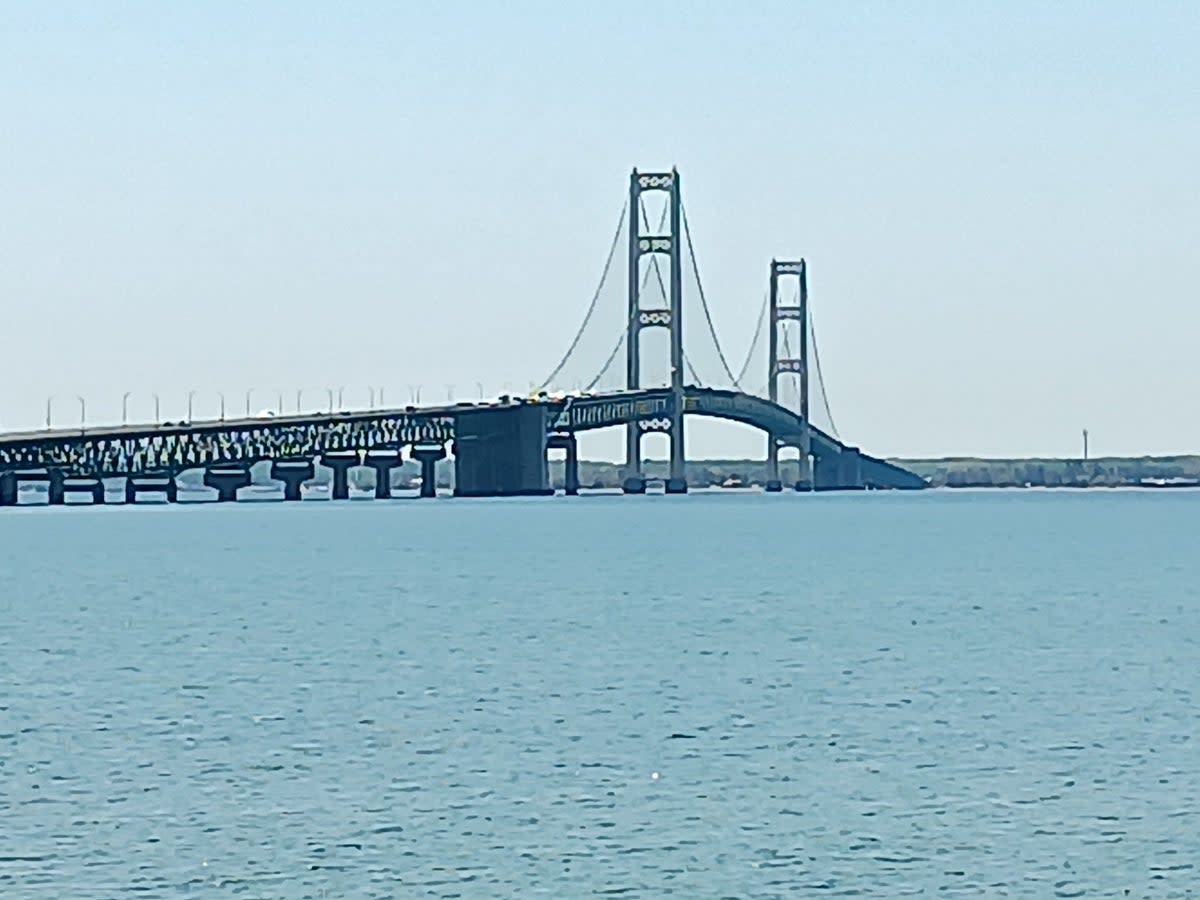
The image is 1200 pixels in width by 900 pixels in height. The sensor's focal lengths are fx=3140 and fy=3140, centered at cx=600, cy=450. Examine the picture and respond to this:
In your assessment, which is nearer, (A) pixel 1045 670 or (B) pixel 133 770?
(B) pixel 133 770

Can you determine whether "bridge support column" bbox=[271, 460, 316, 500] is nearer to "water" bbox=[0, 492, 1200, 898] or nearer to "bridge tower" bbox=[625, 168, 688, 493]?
"bridge tower" bbox=[625, 168, 688, 493]

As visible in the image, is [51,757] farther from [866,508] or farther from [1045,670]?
[866,508]

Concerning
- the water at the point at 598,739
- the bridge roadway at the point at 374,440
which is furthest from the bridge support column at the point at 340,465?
the water at the point at 598,739

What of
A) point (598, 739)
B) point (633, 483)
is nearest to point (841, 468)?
point (633, 483)

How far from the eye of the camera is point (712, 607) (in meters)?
58.1

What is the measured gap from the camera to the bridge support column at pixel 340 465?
145938 mm

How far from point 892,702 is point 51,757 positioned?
10.5 meters

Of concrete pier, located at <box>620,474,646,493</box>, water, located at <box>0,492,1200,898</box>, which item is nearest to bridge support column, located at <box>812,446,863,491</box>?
concrete pier, located at <box>620,474,646,493</box>

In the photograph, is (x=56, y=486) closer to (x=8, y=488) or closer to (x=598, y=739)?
(x=8, y=488)

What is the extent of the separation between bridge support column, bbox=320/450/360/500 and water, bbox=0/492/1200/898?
7627 cm

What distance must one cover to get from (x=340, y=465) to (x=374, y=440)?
11.7 m

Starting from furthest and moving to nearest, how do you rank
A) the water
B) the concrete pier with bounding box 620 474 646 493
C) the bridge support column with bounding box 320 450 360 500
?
the concrete pier with bounding box 620 474 646 493
the bridge support column with bounding box 320 450 360 500
the water

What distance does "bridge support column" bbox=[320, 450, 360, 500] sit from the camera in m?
146

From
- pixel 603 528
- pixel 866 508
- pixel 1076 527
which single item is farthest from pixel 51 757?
pixel 866 508
